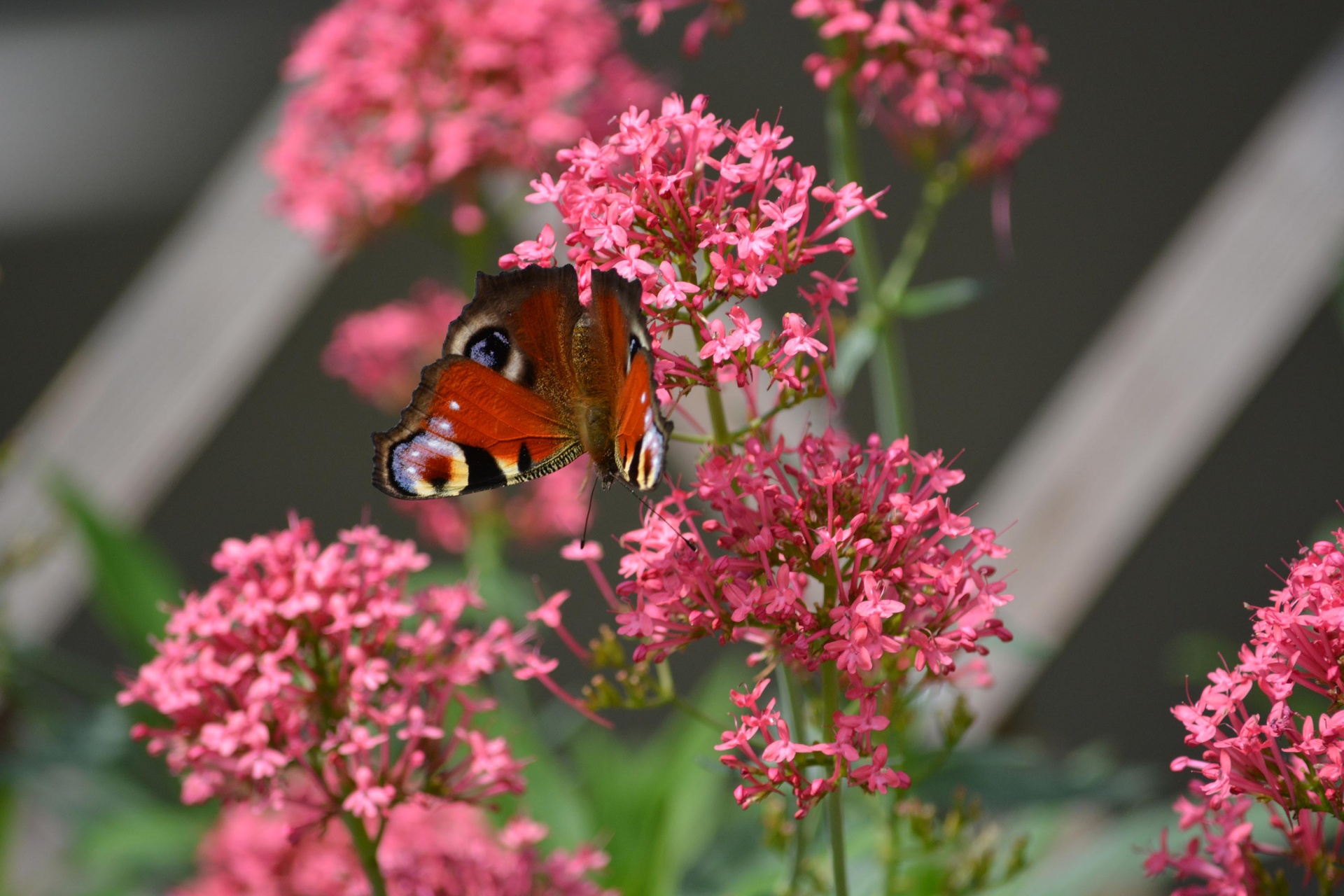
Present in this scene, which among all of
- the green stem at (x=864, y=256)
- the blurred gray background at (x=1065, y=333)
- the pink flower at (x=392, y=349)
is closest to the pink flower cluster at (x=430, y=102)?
the pink flower at (x=392, y=349)

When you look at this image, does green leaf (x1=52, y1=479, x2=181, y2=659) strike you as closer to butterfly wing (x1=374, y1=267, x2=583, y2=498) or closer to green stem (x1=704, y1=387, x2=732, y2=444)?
butterfly wing (x1=374, y1=267, x2=583, y2=498)

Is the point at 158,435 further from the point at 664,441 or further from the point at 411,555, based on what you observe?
the point at 664,441

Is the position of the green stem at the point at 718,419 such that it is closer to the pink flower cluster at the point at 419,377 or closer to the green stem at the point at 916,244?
the green stem at the point at 916,244

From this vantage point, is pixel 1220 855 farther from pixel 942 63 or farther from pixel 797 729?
pixel 942 63

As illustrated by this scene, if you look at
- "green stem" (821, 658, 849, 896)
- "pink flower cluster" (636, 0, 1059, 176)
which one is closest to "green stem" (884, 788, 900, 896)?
"green stem" (821, 658, 849, 896)

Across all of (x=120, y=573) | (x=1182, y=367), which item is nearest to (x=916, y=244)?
(x=1182, y=367)

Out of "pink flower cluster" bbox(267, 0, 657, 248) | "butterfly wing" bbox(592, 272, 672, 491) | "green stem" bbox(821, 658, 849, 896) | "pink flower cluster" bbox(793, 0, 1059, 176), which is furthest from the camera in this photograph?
"pink flower cluster" bbox(267, 0, 657, 248)
